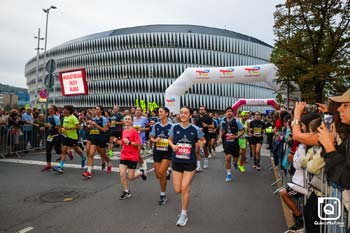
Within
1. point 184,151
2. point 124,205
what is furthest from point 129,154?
point 184,151

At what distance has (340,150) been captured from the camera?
8.11 ft

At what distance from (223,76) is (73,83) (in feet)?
32.5

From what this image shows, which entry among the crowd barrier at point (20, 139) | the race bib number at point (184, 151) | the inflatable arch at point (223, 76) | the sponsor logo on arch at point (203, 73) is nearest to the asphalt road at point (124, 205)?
the race bib number at point (184, 151)

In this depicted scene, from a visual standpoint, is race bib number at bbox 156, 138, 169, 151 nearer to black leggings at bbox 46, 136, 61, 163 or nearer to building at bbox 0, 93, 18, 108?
black leggings at bbox 46, 136, 61, 163

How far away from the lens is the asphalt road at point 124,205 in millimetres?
4633

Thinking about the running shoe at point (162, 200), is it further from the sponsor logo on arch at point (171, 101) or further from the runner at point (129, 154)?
the sponsor logo on arch at point (171, 101)

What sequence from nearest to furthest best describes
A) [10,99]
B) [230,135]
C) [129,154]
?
[129,154] < [230,135] < [10,99]

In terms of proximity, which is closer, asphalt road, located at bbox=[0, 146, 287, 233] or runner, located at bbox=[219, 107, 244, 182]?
asphalt road, located at bbox=[0, 146, 287, 233]

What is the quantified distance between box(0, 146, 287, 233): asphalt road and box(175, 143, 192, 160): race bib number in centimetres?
111

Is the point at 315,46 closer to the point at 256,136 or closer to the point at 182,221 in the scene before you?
the point at 256,136

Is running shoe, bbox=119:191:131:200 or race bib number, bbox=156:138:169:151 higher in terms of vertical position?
race bib number, bbox=156:138:169:151

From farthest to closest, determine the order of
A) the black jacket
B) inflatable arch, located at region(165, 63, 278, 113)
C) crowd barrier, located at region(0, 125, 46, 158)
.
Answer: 1. inflatable arch, located at region(165, 63, 278, 113)
2. crowd barrier, located at region(0, 125, 46, 158)
3. the black jacket

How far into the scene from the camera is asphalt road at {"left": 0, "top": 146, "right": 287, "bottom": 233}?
4633 millimetres

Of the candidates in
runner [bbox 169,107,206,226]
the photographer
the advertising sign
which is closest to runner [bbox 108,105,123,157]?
the advertising sign
